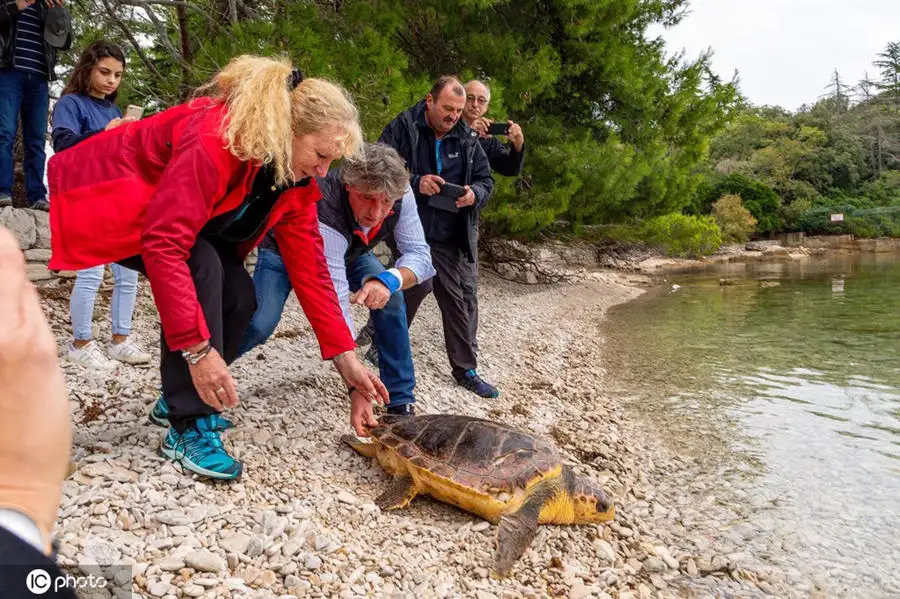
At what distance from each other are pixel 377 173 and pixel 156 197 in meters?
1.22

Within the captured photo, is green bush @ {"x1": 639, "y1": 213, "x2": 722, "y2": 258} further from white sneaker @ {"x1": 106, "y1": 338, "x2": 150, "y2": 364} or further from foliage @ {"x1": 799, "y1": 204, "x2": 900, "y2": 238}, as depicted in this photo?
foliage @ {"x1": 799, "y1": 204, "x2": 900, "y2": 238}

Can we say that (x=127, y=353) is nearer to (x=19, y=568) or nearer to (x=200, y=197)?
(x=200, y=197)

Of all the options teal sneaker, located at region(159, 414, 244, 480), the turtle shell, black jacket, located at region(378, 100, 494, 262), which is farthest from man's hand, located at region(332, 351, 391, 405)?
black jacket, located at region(378, 100, 494, 262)

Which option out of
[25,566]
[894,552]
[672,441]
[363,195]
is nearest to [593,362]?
[672,441]

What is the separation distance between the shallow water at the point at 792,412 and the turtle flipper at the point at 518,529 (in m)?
1.08

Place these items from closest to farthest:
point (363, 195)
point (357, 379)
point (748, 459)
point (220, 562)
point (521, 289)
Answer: point (220, 562) < point (357, 379) < point (363, 195) < point (748, 459) < point (521, 289)

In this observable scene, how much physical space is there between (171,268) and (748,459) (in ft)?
12.2

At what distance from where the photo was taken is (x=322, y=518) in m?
2.34

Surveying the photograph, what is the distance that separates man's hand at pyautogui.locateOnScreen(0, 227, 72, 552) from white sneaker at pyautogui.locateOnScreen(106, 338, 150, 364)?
11.9 ft

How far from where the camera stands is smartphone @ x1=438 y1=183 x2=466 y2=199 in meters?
4.46

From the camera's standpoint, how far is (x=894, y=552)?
2.85 m

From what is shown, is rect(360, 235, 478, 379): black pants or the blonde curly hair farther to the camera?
rect(360, 235, 478, 379): black pants

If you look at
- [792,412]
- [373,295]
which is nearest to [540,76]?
[792,412]

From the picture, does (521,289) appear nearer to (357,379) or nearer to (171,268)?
(357,379)
